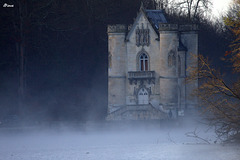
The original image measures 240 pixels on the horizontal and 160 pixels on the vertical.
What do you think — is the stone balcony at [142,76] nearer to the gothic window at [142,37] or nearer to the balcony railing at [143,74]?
the balcony railing at [143,74]

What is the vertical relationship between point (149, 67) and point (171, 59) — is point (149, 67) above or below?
below

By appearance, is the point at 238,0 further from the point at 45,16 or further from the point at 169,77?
the point at 45,16

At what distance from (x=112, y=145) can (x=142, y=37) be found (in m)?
12.7

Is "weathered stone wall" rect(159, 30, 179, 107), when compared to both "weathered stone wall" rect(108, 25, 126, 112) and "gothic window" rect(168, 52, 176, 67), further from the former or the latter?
"weathered stone wall" rect(108, 25, 126, 112)

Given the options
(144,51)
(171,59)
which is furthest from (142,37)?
(171,59)

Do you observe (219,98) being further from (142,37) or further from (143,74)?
(142,37)

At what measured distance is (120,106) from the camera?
37312mm

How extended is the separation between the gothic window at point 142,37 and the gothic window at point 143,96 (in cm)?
346

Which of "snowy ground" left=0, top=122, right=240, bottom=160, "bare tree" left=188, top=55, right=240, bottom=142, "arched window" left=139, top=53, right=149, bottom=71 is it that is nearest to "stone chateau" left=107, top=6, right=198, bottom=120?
"arched window" left=139, top=53, right=149, bottom=71

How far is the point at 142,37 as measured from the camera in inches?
1441

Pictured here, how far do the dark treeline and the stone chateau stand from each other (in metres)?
3.07

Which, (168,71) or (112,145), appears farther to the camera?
(168,71)

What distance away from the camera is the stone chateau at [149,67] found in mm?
35969

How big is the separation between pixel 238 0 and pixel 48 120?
21.3 m
